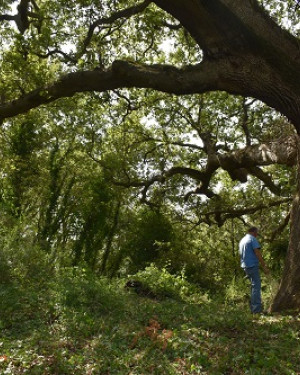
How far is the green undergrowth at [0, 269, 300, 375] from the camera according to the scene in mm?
4699

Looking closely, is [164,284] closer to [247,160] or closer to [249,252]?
[249,252]

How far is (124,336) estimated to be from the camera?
5.83 m

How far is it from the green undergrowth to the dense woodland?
0.20ft

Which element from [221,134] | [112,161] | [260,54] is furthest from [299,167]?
[112,161]

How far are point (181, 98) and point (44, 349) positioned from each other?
44.2ft

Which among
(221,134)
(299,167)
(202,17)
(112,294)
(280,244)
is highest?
(221,134)

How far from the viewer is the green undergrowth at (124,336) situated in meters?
4.70

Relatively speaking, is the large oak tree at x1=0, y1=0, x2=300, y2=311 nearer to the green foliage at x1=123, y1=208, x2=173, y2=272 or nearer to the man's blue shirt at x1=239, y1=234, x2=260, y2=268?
the man's blue shirt at x1=239, y1=234, x2=260, y2=268

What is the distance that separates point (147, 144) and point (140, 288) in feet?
37.4

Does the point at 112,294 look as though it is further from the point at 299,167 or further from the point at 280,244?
the point at 280,244

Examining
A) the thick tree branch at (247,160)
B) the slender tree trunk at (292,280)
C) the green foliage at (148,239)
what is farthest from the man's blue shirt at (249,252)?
the green foliage at (148,239)

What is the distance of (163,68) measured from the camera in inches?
313

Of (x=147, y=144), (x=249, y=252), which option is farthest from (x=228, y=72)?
(x=147, y=144)

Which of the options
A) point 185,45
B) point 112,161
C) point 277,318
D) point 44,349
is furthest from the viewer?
point 112,161
